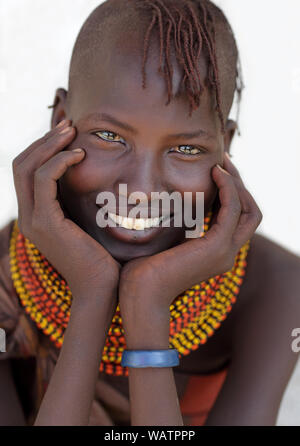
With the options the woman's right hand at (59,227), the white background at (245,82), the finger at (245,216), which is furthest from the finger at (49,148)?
the white background at (245,82)

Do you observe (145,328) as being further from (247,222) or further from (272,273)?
(272,273)

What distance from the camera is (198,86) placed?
1.30 metres

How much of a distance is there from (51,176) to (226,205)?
0.43 m

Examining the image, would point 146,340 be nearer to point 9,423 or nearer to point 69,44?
point 9,423

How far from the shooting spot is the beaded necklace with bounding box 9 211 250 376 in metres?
1.54

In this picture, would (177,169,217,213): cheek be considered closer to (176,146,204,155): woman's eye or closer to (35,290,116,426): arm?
(176,146,204,155): woman's eye

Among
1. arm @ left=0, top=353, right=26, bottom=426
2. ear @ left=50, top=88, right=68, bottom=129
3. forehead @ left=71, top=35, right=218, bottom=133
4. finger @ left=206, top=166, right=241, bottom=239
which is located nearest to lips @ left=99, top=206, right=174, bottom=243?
finger @ left=206, top=166, right=241, bottom=239

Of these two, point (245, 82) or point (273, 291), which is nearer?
point (273, 291)

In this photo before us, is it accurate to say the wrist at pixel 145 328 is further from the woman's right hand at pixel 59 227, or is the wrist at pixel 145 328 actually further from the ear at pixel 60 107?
the ear at pixel 60 107

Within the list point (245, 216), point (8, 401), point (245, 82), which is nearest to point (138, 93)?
point (245, 216)

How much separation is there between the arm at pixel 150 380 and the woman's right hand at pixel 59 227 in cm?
11

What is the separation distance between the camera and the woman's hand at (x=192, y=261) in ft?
4.34

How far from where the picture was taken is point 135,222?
142cm

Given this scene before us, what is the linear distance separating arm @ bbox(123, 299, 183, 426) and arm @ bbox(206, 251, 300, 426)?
0.32 metres
